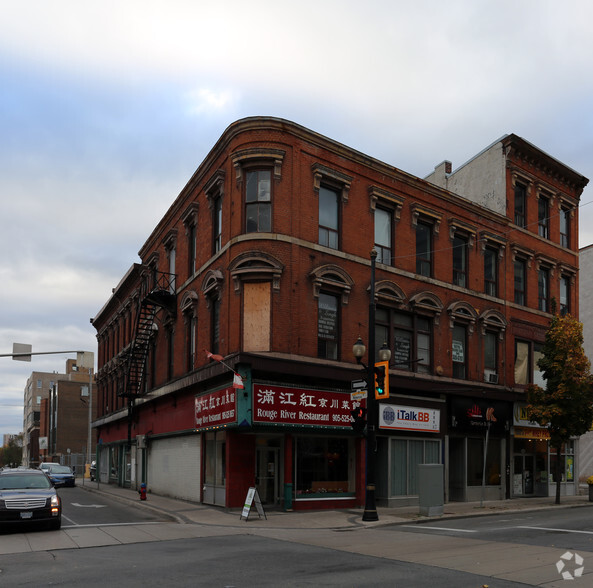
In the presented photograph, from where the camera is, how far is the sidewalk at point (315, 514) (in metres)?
19.2

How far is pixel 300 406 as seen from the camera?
22094 millimetres

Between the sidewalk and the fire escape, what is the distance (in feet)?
28.6

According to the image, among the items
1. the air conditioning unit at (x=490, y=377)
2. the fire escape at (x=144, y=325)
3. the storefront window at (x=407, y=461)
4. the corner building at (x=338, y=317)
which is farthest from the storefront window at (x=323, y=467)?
the fire escape at (x=144, y=325)

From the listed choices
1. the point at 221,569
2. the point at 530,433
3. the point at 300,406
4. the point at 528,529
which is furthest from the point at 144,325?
the point at 221,569

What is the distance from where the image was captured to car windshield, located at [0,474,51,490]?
58.7 feet

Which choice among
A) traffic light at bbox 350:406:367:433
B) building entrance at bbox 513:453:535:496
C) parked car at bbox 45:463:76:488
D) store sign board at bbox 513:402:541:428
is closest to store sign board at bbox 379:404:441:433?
traffic light at bbox 350:406:367:433

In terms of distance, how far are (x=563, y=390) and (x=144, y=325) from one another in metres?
20.0

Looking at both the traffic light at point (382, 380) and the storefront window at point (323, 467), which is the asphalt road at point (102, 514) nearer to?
the storefront window at point (323, 467)

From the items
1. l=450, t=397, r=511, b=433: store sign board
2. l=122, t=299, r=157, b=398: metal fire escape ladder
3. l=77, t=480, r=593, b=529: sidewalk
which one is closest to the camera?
l=77, t=480, r=593, b=529: sidewalk

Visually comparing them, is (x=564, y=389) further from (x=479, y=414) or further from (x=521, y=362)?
(x=521, y=362)

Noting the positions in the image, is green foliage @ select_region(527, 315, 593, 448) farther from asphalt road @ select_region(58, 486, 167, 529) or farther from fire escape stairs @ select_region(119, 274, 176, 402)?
fire escape stairs @ select_region(119, 274, 176, 402)

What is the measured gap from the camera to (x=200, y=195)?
1100 inches

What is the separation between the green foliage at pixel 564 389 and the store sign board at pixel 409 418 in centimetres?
479

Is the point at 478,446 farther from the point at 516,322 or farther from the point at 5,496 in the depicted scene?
the point at 5,496
